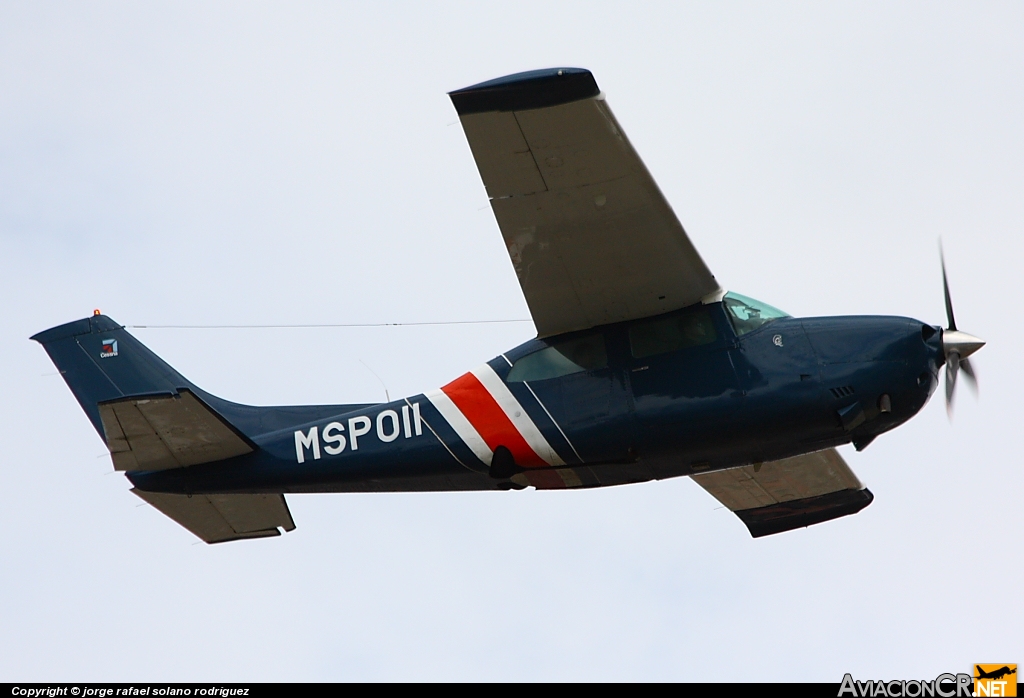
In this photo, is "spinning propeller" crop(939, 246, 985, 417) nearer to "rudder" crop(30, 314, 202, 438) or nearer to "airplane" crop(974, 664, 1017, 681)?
"airplane" crop(974, 664, 1017, 681)

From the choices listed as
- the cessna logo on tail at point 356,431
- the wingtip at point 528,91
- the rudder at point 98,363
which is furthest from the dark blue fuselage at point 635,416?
the wingtip at point 528,91

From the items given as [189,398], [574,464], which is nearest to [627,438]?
[574,464]

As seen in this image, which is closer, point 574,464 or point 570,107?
point 570,107

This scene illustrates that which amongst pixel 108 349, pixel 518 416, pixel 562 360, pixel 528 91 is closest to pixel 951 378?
pixel 562 360


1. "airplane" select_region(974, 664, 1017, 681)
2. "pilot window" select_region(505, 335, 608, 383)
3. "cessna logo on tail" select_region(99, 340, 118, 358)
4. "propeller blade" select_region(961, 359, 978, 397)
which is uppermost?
"cessna logo on tail" select_region(99, 340, 118, 358)

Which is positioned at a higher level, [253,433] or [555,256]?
[555,256]

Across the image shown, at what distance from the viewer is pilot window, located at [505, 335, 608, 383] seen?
1304cm

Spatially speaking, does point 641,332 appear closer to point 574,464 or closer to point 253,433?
point 574,464

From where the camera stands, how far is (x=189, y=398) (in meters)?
12.8

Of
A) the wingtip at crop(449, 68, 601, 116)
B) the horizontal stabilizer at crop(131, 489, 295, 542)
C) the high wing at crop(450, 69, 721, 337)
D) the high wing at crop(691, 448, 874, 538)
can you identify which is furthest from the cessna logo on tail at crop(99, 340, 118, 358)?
the high wing at crop(691, 448, 874, 538)

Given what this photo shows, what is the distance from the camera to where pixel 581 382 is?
1299cm

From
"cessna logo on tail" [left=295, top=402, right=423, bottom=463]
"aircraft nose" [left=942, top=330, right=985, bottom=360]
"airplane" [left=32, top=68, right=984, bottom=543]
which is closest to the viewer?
"airplane" [left=32, top=68, right=984, bottom=543]

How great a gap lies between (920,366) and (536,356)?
400cm

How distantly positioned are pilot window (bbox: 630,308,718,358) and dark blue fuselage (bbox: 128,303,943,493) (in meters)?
0.03
